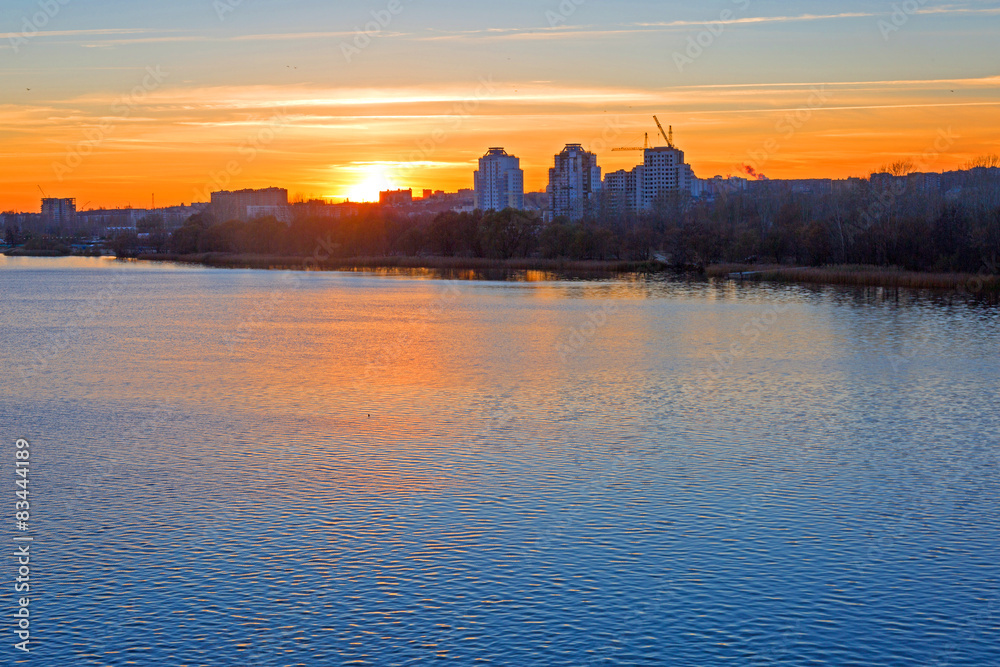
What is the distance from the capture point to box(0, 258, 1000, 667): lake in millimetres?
9117

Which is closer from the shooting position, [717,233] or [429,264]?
[717,233]

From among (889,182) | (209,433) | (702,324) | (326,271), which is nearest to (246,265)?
(326,271)

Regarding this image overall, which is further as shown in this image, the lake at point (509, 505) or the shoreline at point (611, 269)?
the shoreline at point (611, 269)

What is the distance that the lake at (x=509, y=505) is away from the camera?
9117mm

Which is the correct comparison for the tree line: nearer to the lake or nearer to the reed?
the reed

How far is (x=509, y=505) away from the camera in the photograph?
513 inches

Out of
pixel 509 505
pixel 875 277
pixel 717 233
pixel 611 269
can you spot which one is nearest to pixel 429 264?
pixel 611 269

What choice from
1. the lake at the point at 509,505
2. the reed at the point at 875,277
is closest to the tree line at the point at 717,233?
the reed at the point at 875,277

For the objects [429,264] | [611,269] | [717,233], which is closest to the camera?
[611,269]

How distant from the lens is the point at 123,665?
8391 millimetres

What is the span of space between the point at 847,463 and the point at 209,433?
35.0ft

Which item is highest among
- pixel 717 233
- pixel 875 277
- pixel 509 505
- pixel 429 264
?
pixel 717 233

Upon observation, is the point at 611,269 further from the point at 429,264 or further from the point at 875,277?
the point at 875,277

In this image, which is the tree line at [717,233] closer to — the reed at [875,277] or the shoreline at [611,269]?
the shoreline at [611,269]
